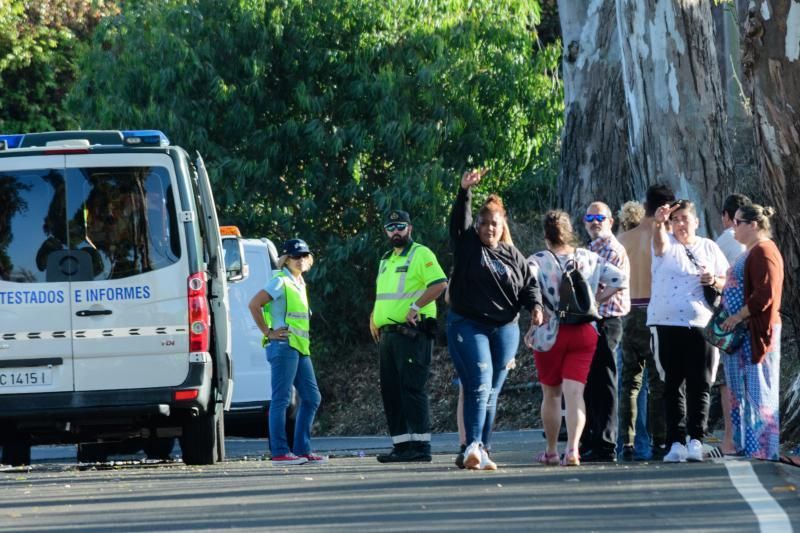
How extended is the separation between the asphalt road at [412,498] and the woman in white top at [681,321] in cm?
50

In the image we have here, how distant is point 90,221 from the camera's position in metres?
12.3

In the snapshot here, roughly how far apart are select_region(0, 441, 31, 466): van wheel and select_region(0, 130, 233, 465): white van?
1.06 meters

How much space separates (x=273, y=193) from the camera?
23.8 m

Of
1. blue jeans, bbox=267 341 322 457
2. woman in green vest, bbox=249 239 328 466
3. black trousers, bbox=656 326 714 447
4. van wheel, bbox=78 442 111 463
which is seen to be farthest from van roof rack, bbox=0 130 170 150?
van wheel, bbox=78 442 111 463

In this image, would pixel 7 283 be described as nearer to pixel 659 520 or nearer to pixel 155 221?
pixel 155 221

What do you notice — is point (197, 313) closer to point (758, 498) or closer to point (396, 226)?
point (396, 226)

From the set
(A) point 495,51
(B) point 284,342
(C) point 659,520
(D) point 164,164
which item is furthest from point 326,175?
(C) point 659,520

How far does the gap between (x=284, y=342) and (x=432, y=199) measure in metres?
8.85

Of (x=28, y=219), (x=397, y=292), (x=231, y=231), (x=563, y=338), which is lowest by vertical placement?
(x=563, y=338)

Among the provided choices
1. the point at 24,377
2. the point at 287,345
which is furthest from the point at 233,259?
the point at 24,377

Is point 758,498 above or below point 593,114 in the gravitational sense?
below

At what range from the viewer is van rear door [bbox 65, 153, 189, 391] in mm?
12211

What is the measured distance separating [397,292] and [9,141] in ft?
9.89

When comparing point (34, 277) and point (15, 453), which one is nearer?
point (34, 277)
